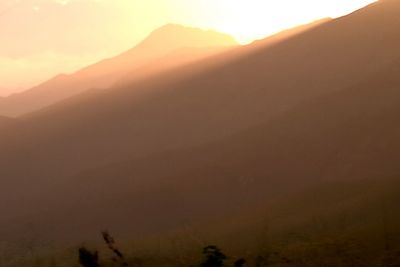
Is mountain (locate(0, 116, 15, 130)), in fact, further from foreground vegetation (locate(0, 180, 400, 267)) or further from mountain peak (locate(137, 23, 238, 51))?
mountain peak (locate(137, 23, 238, 51))

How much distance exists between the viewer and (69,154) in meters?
66.8

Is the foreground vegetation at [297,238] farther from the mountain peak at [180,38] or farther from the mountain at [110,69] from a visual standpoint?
the mountain peak at [180,38]

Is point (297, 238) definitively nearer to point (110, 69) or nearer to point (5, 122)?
point (5, 122)

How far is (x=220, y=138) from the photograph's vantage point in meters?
51.0

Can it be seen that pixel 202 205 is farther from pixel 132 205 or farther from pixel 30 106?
pixel 30 106

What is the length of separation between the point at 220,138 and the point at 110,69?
13467cm

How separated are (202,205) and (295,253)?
21900 mm

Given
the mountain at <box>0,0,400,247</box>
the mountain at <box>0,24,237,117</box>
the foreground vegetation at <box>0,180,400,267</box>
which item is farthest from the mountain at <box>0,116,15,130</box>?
the mountain at <box>0,24,237,117</box>

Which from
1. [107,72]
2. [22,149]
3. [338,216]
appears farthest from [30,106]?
[338,216]

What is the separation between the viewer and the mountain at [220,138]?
3891 cm

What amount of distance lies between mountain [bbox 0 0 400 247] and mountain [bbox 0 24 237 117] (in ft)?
272

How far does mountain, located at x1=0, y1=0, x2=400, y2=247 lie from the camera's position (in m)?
38.9

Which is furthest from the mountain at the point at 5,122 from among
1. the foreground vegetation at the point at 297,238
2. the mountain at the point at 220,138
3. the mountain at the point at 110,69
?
the mountain at the point at 110,69

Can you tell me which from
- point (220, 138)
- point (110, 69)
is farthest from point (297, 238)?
point (110, 69)
